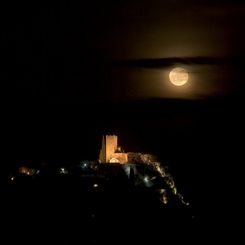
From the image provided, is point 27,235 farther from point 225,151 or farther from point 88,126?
point 225,151

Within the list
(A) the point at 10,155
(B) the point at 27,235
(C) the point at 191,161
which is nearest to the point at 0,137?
(A) the point at 10,155

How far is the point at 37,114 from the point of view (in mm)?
35500

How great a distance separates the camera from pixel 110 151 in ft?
89.9

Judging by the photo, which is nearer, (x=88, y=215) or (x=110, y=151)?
(x=88, y=215)

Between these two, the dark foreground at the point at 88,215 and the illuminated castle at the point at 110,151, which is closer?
the dark foreground at the point at 88,215

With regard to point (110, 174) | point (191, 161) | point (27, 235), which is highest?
point (191, 161)

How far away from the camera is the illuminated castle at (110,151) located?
1053 inches

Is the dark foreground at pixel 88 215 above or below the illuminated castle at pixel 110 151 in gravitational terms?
below

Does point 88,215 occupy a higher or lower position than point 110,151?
lower

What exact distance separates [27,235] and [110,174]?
615 cm

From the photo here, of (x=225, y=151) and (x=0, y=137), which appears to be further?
(x=225, y=151)

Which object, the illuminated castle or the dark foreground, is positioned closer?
the dark foreground

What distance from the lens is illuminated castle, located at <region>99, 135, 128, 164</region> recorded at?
26.8 meters

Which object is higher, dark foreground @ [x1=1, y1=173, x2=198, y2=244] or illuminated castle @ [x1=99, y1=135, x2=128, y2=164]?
illuminated castle @ [x1=99, y1=135, x2=128, y2=164]
